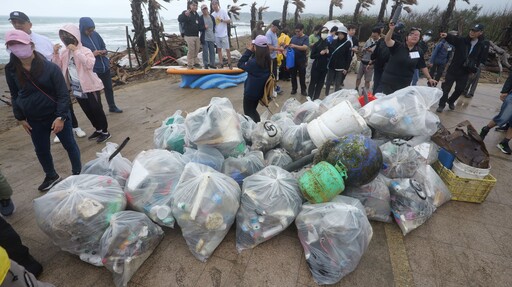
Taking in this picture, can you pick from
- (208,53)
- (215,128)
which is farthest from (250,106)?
(208,53)

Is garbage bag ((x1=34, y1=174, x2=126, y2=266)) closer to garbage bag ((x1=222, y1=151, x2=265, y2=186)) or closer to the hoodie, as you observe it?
garbage bag ((x1=222, y1=151, x2=265, y2=186))

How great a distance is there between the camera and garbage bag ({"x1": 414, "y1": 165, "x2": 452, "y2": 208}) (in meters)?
2.59

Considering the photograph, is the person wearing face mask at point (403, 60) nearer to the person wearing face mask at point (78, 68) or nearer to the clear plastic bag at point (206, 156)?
the clear plastic bag at point (206, 156)

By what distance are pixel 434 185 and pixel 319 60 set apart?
3.57m

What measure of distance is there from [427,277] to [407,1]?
19999 millimetres

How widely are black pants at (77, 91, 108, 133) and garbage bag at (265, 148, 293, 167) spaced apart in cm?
279

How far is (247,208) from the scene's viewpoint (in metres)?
2.15

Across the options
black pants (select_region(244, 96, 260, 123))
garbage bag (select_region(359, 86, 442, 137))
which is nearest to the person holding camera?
garbage bag (select_region(359, 86, 442, 137))

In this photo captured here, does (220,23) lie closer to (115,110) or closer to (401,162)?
(115,110)

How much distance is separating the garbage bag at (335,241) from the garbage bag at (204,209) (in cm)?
68

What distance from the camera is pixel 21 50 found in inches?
88.0

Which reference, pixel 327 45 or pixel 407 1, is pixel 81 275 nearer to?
pixel 327 45

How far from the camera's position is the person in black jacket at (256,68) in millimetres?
3521

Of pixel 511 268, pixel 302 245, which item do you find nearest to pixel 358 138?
pixel 302 245
